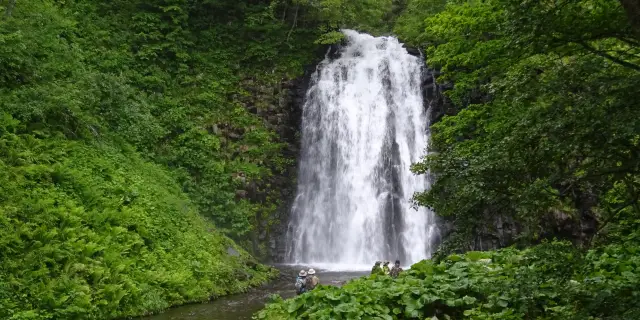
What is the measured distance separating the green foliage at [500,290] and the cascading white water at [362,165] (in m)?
11.0

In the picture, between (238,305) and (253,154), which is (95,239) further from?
(253,154)

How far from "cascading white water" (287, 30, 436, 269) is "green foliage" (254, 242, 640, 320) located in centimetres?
1097

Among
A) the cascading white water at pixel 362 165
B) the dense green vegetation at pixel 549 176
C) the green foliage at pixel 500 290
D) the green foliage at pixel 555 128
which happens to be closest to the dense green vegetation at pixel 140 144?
the cascading white water at pixel 362 165

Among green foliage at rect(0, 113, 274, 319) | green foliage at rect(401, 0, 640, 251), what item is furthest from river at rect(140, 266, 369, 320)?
green foliage at rect(401, 0, 640, 251)

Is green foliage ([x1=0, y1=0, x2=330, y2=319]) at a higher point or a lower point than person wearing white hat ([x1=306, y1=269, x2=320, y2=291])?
higher

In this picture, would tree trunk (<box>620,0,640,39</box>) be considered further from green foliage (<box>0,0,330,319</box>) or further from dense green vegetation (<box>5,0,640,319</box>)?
green foliage (<box>0,0,330,319</box>)

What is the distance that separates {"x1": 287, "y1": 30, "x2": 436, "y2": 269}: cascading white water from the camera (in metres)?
20.9

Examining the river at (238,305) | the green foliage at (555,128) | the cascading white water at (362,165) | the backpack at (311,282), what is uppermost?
the cascading white water at (362,165)

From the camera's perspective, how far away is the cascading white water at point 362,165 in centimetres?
2091

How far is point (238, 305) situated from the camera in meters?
12.1

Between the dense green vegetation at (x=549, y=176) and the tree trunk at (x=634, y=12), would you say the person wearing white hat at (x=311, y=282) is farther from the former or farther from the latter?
the tree trunk at (x=634, y=12)

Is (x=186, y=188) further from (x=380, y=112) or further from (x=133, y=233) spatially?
(x=380, y=112)

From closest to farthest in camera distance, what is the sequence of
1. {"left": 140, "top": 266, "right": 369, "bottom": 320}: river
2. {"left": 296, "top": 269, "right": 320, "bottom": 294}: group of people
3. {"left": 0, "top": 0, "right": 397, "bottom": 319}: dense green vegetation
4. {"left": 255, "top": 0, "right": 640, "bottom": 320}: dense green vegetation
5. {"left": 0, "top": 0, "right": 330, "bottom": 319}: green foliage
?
{"left": 255, "top": 0, "right": 640, "bottom": 320}: dense green vegetation, {"left": 0, "top": 0, "right": 330, "bottom": 319}: green foliage, {"left": 0, "top": 0, "right": 397, "bottom": 319}: dense green vegetation, {"left": 140, "top": 266, "right": 369, "bottom": 320}: river, {"left": 296, "top": 269, "right": 320, "bottom": 294}: group of people

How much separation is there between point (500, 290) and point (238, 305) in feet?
26.8
